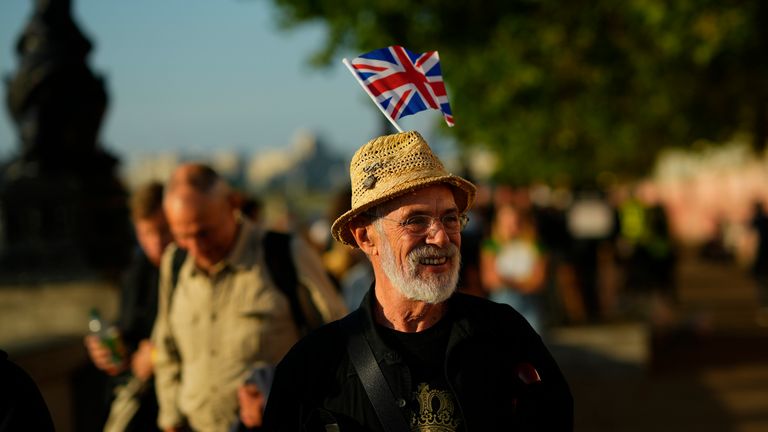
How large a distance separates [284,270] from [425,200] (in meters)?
1.56

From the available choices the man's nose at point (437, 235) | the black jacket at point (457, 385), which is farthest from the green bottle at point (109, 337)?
the man's nose at point (437, 235)

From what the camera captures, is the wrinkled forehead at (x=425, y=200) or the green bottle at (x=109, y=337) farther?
the green bottle at (x=109, y=337)

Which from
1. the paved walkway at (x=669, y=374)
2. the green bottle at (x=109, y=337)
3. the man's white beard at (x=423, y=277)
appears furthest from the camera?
the paved walkway at (x=669, y=374)

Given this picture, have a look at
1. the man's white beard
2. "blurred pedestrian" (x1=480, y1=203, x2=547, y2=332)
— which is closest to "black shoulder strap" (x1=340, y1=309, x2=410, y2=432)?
the man's white beard

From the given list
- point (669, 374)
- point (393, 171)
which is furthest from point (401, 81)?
point (669, 374)

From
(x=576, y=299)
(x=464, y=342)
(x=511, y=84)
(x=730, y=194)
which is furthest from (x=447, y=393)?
(x=730, y=194)

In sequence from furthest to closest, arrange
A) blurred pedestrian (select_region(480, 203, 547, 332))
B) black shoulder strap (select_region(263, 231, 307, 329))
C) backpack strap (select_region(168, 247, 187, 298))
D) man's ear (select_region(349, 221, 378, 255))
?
blurred pedestrian (select_region(480, 203, 547, 332)), backpack strap (select_region(168, 247, 187, 298)), black shoulder strap (select_region(263, 231, 307, 329)), man's ear (select_region(349, 221, 378, 255))

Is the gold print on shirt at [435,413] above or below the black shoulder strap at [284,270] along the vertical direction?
below

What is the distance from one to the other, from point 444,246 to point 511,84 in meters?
15.7

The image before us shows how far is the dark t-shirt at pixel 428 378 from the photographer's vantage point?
308 centimetres

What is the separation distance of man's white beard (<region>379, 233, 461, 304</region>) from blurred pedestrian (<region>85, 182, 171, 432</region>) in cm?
205

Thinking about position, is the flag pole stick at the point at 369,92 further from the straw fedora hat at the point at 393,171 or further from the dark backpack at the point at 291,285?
the dark backpack at the point at 291,285

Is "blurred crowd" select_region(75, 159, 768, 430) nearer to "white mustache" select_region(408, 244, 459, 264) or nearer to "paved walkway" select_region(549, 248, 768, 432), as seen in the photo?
"paved walkway" select_region(549, 248, 768, 432)

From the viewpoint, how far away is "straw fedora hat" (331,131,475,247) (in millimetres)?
3225
